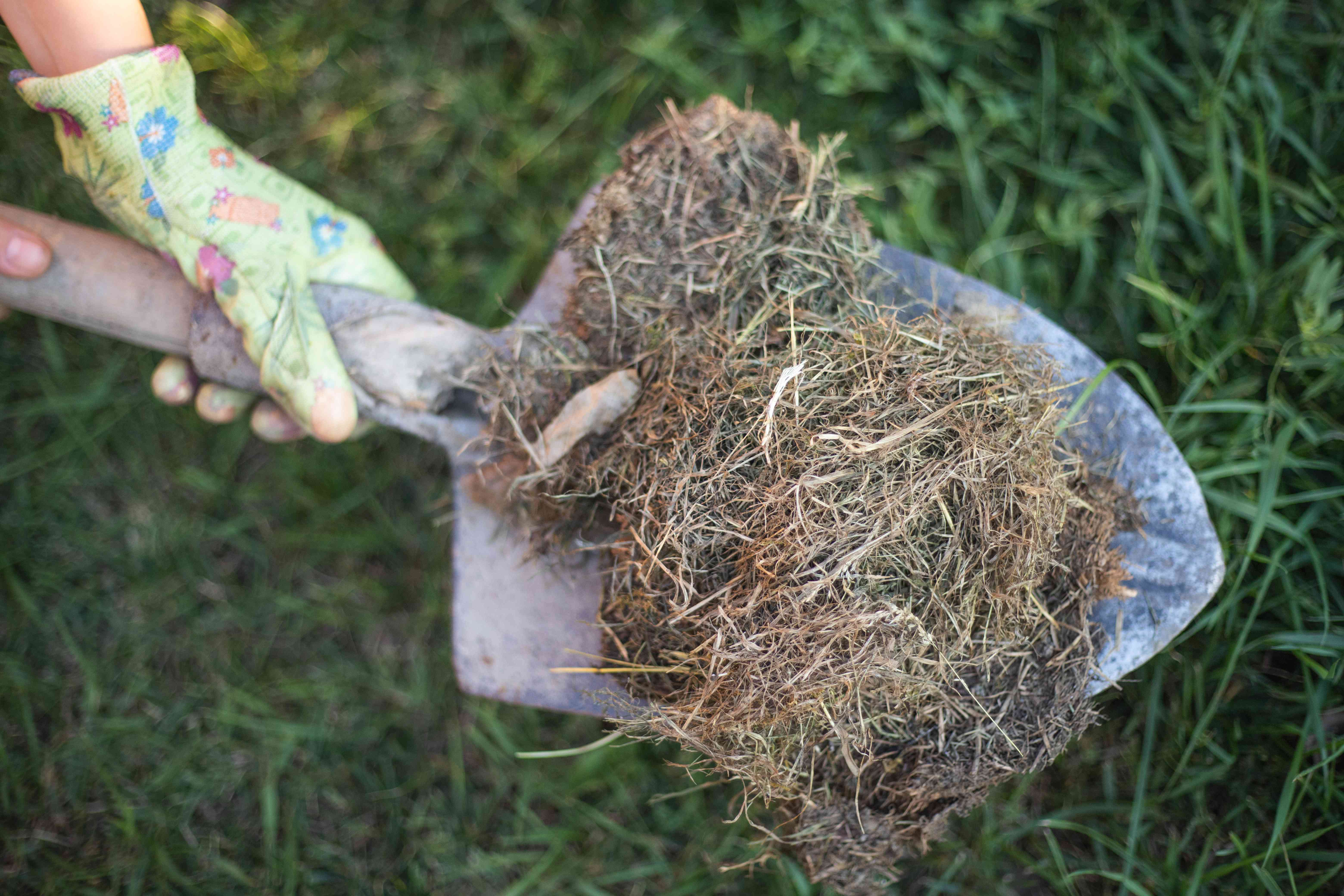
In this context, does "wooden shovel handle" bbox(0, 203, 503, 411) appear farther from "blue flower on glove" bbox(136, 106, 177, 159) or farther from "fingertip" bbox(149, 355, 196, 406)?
"blue flower on glove" bbox(136, 106, 177, 159)

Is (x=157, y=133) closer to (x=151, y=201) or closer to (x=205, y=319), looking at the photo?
(x=151, y=201)

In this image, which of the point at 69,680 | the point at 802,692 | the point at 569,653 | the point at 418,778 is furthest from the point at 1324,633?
the point at 69,680

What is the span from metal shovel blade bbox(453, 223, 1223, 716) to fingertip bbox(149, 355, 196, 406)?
0.73 m

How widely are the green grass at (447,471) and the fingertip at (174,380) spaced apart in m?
0.56

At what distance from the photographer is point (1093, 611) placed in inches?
60.3

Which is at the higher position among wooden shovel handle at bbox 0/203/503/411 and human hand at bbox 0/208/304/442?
wooden shovel handle at bbox 0/203/503/411

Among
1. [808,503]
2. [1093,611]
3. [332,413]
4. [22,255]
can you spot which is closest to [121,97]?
[22,255]

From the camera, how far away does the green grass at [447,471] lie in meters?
1.94

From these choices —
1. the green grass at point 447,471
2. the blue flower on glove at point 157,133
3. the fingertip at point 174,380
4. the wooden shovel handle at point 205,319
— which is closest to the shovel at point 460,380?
the wooden shovel handle at point 205,319

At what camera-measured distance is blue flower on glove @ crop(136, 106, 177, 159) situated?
162 centimetres

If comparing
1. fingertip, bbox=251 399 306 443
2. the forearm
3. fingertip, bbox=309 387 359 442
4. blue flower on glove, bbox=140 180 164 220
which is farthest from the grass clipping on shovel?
the forearm

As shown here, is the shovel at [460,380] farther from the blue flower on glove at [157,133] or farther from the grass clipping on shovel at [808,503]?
the blue flower on glove at [157,133]

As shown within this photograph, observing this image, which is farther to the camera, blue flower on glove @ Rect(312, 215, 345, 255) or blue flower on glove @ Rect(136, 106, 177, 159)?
blue flower on glove @ Rect(312, 215, 345, 255)

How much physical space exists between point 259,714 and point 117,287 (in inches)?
49.4
